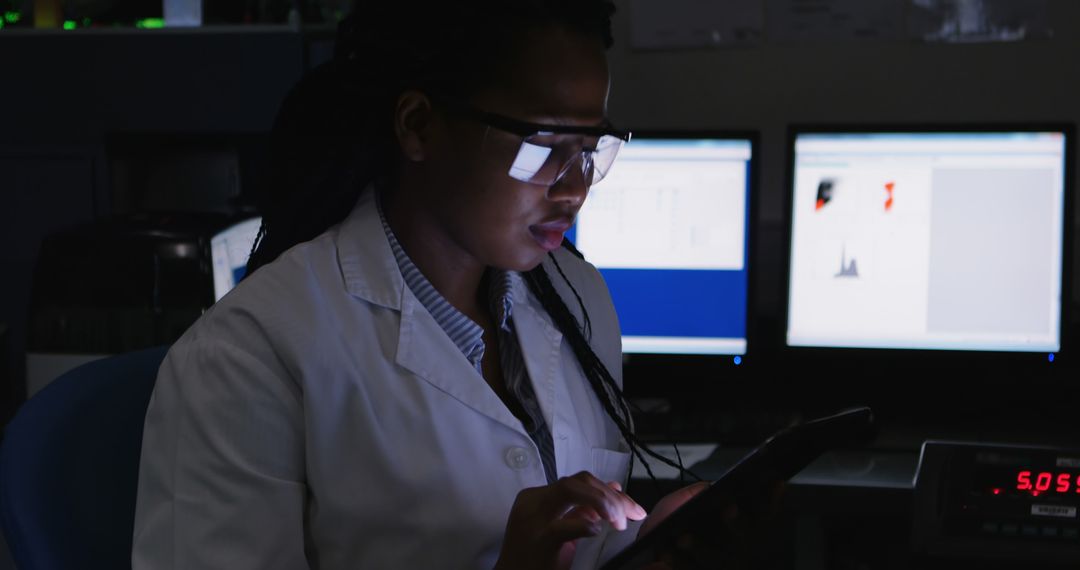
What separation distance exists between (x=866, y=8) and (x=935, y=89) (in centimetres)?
20

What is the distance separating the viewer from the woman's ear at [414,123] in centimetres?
96

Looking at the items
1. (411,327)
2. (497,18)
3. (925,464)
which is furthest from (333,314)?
(925,464)

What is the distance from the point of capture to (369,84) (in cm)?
98

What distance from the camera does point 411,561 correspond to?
952mm

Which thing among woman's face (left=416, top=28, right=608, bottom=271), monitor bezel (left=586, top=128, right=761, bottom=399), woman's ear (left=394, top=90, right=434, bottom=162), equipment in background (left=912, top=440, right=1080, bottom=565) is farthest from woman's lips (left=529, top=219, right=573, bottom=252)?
monitor bezel (left=586, top=128, right=761, bottom=399)

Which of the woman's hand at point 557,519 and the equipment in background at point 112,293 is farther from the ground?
the equipment in background at point 112,293

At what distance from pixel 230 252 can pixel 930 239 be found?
113 cm

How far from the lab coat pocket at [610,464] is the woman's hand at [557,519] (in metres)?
0.29

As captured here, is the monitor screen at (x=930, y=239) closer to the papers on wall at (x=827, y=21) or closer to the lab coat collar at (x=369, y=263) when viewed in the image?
the papers on wall at (x=827, y=21)

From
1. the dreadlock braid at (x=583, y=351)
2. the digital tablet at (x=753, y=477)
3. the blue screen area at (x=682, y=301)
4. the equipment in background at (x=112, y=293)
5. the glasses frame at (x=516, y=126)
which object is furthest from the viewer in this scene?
the blue screen area at (x=682, y=301)

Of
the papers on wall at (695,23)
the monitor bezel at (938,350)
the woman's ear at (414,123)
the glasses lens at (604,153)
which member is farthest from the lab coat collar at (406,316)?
the papers on wall at (695,23)

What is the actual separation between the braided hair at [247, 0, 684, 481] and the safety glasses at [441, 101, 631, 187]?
0.04m

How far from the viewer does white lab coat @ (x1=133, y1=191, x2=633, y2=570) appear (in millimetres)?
878

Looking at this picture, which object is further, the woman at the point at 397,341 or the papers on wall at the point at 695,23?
the papers on wall at the point at 695,23
